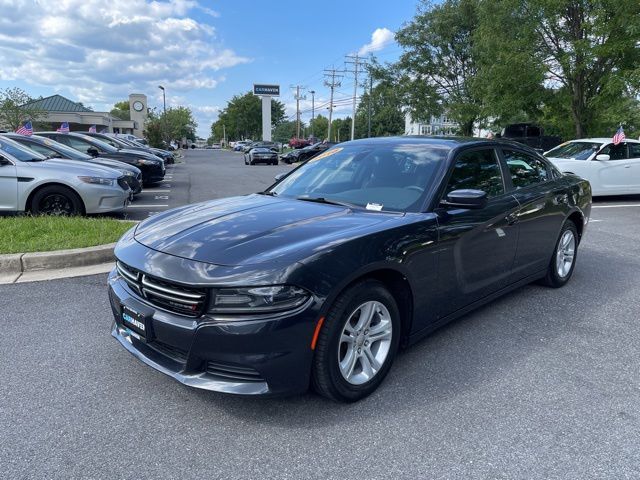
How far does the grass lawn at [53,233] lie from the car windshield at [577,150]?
35.7 feet

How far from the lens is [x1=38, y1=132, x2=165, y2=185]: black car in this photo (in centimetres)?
1336

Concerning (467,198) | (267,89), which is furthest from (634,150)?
(267,89)

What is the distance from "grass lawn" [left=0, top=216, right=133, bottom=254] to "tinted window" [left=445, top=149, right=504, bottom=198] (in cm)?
430

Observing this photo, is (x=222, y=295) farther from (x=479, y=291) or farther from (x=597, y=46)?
(x=597, y=46)

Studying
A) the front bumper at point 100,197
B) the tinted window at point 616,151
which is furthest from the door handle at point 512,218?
the tinted window at point 616,151

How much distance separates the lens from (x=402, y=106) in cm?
2922

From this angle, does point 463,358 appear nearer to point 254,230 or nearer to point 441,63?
point 254,230

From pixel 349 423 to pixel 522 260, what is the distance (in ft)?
7.95

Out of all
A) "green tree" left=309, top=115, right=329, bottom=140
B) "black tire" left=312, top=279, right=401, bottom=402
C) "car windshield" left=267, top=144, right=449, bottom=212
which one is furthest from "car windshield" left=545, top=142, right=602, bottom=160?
"green tree" left=309, top=115, right=329, bottom=140

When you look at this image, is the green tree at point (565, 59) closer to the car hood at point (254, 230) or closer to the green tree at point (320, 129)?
the car hood at point (254, 230)

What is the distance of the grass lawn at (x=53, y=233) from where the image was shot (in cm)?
559

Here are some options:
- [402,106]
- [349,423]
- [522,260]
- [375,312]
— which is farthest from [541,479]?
[402,106]

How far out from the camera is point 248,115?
366 ft

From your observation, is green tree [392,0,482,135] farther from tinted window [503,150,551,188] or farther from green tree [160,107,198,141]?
green tree [160,107,198,141]
